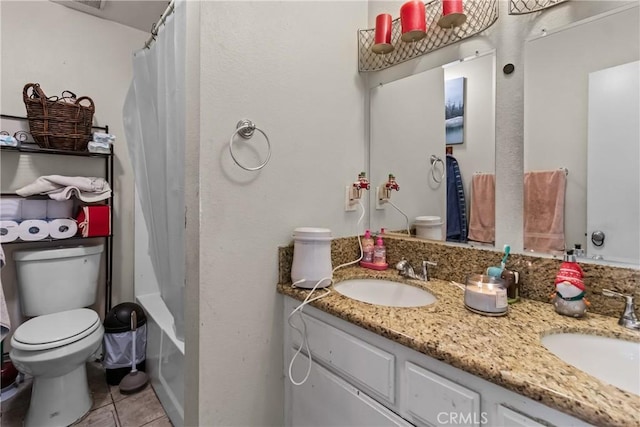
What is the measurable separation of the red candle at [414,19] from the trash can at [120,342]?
2126mm

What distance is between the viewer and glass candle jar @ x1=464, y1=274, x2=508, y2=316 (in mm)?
829

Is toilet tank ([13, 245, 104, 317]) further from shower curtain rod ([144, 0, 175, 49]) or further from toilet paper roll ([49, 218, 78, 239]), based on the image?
shower curtain rod ([144, 0, 175, 49])

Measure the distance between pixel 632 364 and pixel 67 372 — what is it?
218cm

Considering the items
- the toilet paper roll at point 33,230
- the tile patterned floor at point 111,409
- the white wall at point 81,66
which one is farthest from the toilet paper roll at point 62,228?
the tile patterned floor at point 111,409

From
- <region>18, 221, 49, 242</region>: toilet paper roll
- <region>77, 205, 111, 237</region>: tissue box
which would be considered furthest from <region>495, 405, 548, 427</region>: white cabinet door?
<region>18, 221, 49, 242</region>: toilet paper roll

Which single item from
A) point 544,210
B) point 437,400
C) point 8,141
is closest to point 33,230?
point 8,141

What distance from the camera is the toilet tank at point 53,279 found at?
5.49 ft

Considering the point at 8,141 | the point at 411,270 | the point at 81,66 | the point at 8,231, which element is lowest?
the point at 411,270

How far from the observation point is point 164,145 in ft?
4.20

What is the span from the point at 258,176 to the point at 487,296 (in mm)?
843

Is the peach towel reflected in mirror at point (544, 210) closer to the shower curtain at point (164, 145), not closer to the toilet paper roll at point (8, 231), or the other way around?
the shower curtain at point (164, 145)

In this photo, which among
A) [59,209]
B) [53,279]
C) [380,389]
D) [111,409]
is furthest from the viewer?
[59,209]

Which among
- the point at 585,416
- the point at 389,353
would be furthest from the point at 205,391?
the point at 585,416

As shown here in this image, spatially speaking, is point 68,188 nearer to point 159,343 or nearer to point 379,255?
point 159,343
